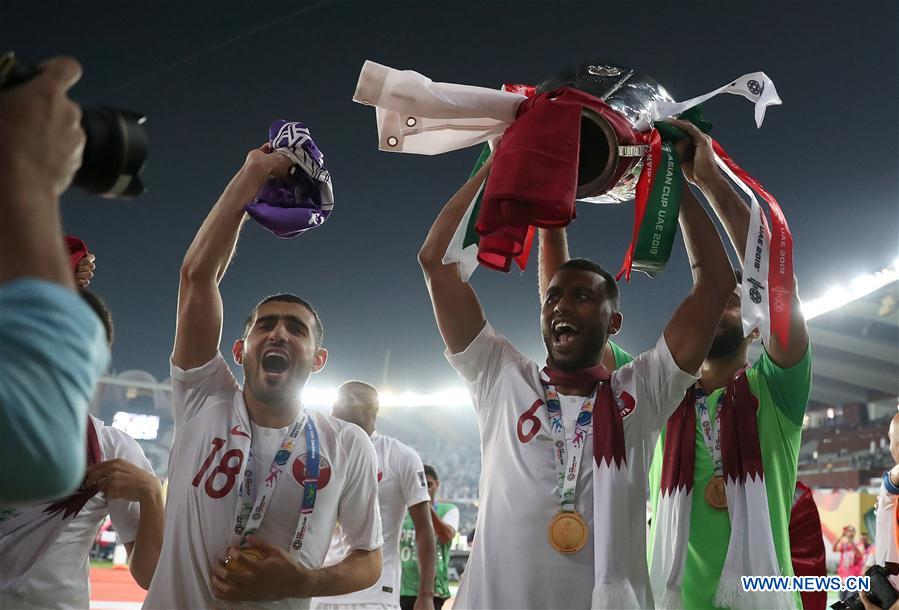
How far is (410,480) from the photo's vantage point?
5773mm

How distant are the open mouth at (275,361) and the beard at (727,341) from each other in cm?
177

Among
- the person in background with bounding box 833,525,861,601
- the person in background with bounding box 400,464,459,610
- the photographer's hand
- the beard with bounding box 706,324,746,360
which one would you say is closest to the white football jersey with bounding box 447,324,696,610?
the beard with bounding box 706,324,746,360

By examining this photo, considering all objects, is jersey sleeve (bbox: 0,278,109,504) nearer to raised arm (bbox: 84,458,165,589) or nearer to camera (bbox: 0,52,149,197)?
camera (bbox: 0,52,149,197)

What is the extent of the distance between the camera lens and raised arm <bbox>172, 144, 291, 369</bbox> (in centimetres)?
126

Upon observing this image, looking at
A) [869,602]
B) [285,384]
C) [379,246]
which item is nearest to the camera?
[285,384]

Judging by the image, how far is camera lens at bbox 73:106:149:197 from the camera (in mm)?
1347

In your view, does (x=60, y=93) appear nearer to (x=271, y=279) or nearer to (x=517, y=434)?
(x=517, y=434)

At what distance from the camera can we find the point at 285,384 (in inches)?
110

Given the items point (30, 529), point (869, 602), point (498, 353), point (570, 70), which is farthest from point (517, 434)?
point (869, 602)

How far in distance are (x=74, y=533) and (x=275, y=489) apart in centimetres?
81

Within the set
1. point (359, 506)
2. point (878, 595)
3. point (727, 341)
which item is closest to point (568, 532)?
point (359, 506)

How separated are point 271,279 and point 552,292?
26136mm

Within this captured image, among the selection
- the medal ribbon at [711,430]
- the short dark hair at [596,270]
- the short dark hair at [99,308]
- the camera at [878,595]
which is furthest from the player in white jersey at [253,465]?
the camera at [878,595]

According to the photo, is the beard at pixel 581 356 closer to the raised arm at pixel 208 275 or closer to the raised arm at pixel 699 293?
the raised arm at pixel 699 293
